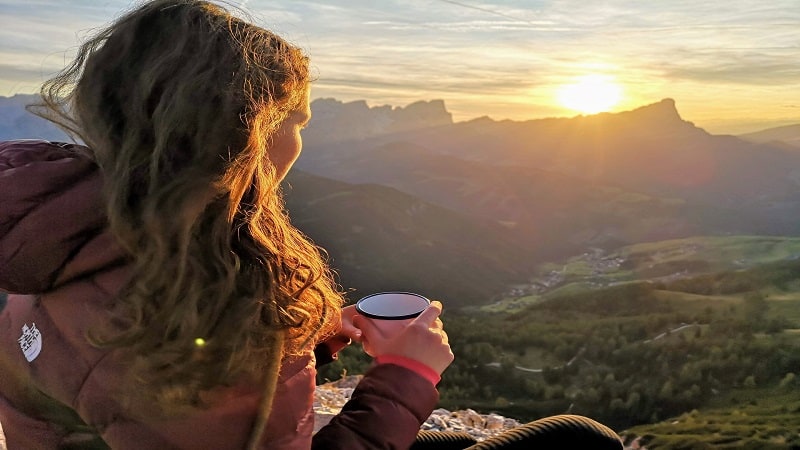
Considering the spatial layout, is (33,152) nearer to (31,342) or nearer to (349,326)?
(31,342)

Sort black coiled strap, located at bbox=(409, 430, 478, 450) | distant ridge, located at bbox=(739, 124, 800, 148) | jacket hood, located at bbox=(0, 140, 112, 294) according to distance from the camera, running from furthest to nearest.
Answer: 1. distant ridge, located at bbox=(739, 124, 800, 148)
2. black coiled strap, located at bbox=(409, 430, 478, 450)
3. jacket hood, located at bbox=(0, 140, 112, 294)

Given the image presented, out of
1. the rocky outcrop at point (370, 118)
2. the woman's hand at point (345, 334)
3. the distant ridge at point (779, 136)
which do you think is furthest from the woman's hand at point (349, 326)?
the rocky outcrop at point (370, 118)

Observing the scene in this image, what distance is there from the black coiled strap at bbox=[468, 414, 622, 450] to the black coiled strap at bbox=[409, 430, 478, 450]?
0.52 meters

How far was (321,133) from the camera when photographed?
119 meters

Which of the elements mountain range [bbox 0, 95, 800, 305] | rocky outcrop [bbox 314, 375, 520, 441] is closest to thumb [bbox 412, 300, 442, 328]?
rocky outcrop [bbox 314, 375, 520, 441]

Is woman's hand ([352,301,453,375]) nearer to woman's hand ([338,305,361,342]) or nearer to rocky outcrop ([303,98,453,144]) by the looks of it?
woman's hand ([338,305,361,342])

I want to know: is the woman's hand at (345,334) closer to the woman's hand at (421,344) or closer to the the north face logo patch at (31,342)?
the woman's hand at (421,344)

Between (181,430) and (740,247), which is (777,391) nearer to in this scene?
(181,430)

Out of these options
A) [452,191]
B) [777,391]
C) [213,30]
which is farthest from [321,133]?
[213,30]

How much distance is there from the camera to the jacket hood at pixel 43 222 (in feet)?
3.63

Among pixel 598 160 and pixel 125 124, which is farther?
pixel 598 160

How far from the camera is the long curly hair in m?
1.11

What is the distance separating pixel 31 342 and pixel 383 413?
2.18 ft

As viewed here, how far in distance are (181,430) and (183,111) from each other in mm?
523
